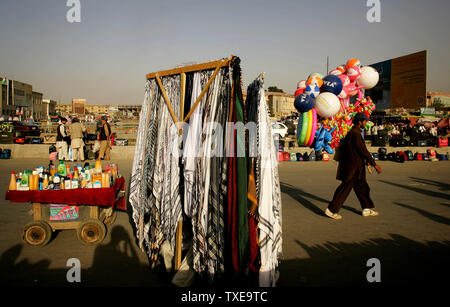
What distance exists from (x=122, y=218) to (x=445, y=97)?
296ft

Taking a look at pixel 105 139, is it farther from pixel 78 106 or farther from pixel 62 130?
pixel 78 106

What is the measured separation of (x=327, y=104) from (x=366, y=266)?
368 cm

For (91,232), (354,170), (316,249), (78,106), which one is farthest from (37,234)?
(78,106)

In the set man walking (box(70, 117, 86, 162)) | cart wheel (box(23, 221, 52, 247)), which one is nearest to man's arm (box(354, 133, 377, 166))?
cart wheel (box(23, 221, 52, 247))

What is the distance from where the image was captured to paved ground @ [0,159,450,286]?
3.77 meters

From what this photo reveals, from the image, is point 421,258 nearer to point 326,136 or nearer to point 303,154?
point 326,136

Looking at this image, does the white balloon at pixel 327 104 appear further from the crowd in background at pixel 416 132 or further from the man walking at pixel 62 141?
the crowd in background at pixel 416 132

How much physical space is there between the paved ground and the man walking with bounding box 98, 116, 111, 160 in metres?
6.36

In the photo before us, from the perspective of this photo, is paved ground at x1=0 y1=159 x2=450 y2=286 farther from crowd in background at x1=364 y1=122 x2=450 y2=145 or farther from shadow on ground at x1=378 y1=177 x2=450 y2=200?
crowd in background at x1=364 y1=122 x2=450 y2=145

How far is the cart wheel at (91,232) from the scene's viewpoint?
15.3 feet

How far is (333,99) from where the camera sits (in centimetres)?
686

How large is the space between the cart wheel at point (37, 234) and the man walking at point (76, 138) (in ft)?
28.6

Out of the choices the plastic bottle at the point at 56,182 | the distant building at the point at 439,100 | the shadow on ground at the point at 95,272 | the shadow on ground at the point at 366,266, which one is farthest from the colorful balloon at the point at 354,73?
the distant building at the point at 439,100

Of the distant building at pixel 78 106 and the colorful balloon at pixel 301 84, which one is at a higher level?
the distant building at pixel 78 106
